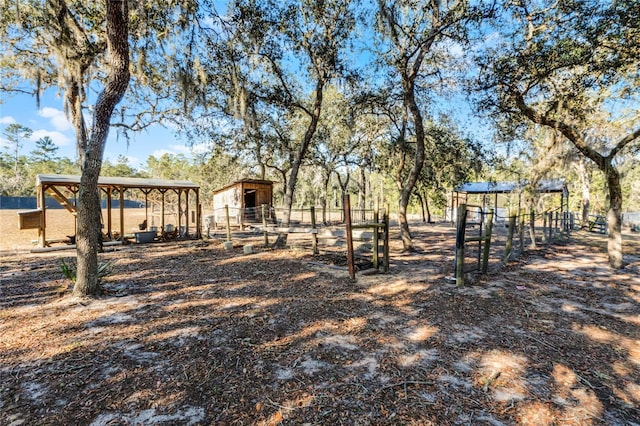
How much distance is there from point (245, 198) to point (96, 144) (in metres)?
14.3

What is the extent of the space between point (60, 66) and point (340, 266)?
8.96 m

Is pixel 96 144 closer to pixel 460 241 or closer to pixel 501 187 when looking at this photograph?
pixel 460 241

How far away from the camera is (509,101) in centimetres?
771

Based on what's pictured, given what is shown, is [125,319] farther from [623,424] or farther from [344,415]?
[623,424]

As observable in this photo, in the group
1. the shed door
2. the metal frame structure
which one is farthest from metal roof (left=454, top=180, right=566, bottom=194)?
the shed door

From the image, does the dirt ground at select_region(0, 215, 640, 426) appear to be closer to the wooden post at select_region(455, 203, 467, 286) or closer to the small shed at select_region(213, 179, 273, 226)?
the wooden post at select_region(455, 203, 467, 286)

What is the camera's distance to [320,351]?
3.17 meters

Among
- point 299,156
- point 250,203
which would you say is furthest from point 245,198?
point 299,156

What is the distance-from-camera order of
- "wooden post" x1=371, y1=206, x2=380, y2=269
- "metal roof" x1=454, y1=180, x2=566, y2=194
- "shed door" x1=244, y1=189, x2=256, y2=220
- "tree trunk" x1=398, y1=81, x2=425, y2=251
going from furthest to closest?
"shed door" x1=244, y1=189, x2=256, y2=220
"metal roof" x1=454, y1=180, x2=566, y2=194
"tree trunk" x1=398, y1=81, x2=425, y2=251
"wooden post" x1=371, y1=206, x2=380, y2=269

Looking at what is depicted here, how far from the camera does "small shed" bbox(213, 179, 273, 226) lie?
17422 millimetres

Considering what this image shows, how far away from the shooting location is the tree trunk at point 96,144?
4480 mm

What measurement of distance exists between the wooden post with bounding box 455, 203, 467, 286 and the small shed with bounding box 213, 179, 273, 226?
12901mm

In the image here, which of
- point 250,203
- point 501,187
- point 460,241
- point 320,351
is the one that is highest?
point 501,187

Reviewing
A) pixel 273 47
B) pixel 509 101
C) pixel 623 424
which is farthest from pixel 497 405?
pixel 273 47
